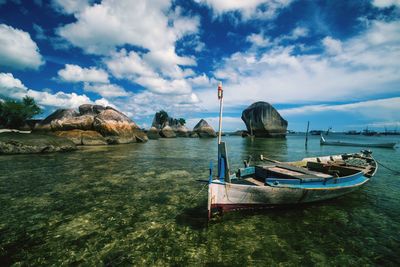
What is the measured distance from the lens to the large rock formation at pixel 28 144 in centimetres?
2403

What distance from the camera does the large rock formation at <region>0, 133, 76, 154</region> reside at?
946 inches

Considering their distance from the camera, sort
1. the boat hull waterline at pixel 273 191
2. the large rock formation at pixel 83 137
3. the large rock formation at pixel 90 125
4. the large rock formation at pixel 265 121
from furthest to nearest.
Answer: the large rock formation at pixel 265 121 < the large rock formation at pixel 90 125 < the large rock formation at pixel 83 137 < the boat hull waterline at pixel 273 191

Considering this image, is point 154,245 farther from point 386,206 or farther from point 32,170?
point 32,170

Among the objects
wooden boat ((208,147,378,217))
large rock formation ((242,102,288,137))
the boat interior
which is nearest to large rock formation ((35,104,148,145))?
the boat interior

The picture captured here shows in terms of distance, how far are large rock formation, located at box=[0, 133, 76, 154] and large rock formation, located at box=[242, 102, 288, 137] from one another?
3081 inches

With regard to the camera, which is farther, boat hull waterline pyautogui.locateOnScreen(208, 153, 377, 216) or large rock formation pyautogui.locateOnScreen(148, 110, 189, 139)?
large rock formation pyautogui.locateOnScreen(148, 110, 189, 139)

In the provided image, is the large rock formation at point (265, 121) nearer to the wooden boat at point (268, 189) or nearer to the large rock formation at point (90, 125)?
the large rock formation at point (90, 125)

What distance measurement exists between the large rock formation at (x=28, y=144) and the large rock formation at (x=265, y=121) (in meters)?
78.3

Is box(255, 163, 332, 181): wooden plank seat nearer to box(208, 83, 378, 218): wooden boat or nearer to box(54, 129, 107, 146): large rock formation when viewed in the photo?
box(208, 83, 378, 218): wooden boat

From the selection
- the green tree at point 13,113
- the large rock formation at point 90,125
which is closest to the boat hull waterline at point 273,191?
the large rock formation at point 90,125

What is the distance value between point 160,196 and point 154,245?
452cm

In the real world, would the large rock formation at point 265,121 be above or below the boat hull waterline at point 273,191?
above

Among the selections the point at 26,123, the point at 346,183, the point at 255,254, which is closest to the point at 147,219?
the point at 255,254

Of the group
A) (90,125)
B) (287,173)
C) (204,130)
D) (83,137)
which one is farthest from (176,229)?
(204,130)
